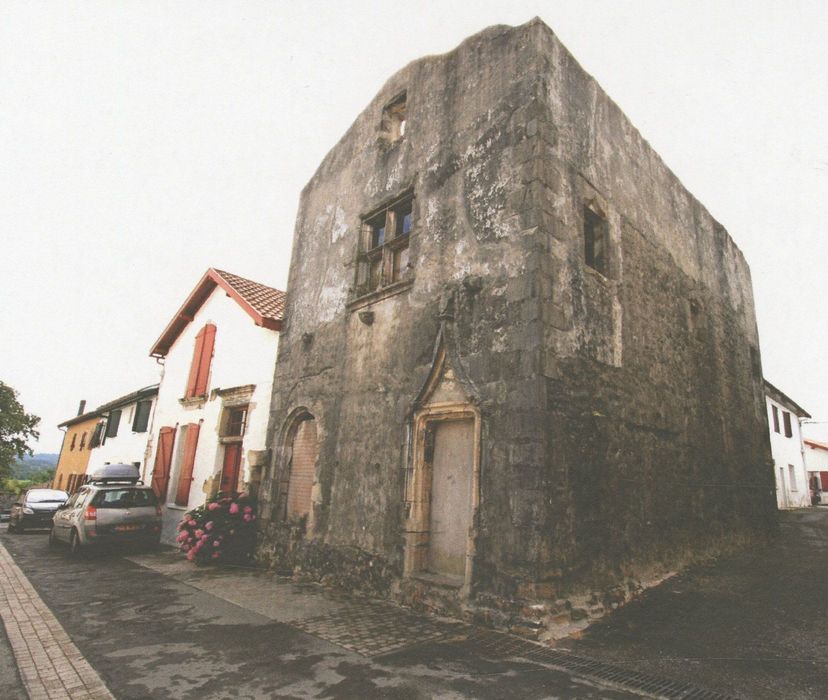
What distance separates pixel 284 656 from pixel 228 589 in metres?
3.35

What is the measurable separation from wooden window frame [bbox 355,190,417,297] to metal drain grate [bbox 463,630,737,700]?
4946mm

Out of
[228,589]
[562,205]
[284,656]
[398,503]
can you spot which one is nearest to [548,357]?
[562,205]

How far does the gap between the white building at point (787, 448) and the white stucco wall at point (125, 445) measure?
2390 centimetres

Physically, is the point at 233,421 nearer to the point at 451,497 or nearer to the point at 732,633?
the point at 451,497

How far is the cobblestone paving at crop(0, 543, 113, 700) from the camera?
3.72 m

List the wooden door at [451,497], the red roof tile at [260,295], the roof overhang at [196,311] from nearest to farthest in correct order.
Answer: the wooden door at [451,497]
the roof overhang at [196,311]
the red roof tile at [260,295]

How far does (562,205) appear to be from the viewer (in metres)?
6.39

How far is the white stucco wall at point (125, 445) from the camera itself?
16125 millimetres

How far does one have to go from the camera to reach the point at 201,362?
44.1 ft

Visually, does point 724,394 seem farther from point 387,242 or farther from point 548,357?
point 387,242

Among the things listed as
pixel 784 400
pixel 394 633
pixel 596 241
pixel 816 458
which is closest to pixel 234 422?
pixel 394 633

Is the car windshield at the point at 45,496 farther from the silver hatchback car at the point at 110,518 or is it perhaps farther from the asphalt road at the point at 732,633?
the asphalt road at the point at 732,633

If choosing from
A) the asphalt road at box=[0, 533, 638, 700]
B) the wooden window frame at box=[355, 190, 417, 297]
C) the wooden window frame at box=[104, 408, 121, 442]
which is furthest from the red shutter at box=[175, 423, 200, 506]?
the wooden window frame at box=[104, 408, 121, 442]

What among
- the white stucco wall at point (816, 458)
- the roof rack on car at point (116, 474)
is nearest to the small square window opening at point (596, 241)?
the roof rack on car at point (116, 474)
